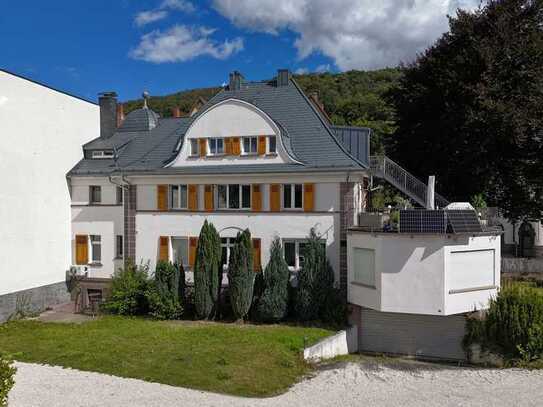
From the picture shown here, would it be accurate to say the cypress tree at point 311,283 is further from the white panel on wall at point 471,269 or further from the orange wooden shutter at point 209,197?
the orange wooden shutter at point 209,197

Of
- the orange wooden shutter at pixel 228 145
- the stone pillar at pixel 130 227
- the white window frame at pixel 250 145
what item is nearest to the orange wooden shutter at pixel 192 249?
the stone pillar at pixel 130 227

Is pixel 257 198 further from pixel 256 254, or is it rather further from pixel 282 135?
pixel 282 135

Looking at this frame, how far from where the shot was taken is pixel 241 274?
70.7 feet

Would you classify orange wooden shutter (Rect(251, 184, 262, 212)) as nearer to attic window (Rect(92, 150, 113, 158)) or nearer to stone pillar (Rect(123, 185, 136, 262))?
stone pillar (Rect(123, 185, 136, 262))

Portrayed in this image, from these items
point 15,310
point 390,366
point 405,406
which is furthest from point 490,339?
point 15,310

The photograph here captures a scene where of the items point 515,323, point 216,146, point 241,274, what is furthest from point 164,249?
point 515,323

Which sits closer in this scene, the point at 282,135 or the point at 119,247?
the point at 282,135

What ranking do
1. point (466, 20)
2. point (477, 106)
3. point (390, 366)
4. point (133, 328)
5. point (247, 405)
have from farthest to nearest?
point (466, 20) < point (477, 106) < point (133, 328) < point (390, 366) < point (247, 405)

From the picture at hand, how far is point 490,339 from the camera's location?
19.4 m

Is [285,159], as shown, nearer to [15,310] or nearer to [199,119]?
[199,119]

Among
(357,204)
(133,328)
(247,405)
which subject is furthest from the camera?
(357,204)

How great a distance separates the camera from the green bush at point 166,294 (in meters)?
22.6

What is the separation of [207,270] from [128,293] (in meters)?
4.42

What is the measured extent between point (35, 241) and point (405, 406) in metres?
18.9
